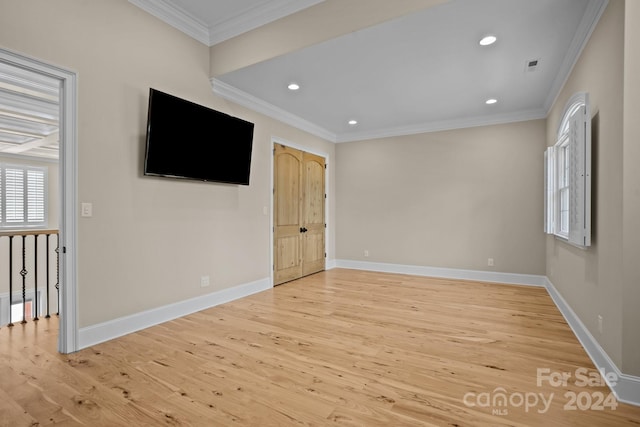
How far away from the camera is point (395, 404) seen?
192 cm

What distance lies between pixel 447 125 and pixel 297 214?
307 cm

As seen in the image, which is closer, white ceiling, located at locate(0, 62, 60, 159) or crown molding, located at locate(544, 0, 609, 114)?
crown molding, located at locate(544, 0, 609, 114)

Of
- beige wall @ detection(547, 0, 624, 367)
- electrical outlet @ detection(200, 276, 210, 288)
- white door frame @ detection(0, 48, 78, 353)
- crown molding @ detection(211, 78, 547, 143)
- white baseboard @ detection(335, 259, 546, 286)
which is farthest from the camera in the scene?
white baseboard @ detection(335, 259, 546, 286)

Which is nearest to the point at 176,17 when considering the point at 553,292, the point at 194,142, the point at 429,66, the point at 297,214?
the point at 194,142

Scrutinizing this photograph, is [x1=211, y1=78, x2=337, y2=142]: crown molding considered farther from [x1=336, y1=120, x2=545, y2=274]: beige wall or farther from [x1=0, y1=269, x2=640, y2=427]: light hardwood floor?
[x1=0, y1=269, x2=640, y2=427]: light hardwood floor

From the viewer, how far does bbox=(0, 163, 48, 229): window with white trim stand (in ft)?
23.6

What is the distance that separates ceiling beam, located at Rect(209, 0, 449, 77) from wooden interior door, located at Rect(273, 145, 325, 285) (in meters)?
1.70

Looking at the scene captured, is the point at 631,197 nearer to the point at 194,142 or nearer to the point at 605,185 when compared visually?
the point at 605,185

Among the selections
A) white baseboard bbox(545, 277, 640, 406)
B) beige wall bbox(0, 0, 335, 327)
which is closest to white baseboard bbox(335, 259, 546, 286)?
white baseboard bbox(545, 277, 640, 406)

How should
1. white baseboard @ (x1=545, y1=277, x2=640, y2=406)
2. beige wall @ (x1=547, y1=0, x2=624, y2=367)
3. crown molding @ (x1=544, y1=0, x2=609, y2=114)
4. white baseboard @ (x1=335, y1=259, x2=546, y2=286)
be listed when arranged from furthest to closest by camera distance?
white baseboard @ (x1=335, y1=259, x2=546, y2=286) → crown molding @ (x1=544, y1=0, x2=609, y2=114) → beige wall @ (x1=547, y1=0, x2=624, y2=367) → white baseboard @ (x1=545, y1=277, x2=640, y2=406)

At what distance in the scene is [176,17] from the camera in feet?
10.9

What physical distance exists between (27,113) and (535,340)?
681 cm

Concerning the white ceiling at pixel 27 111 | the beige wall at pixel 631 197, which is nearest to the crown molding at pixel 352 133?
the white ceiling at pixel 27 111

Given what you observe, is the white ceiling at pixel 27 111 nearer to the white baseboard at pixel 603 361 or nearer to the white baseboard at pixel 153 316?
the white baseboard at pixel 153 316
